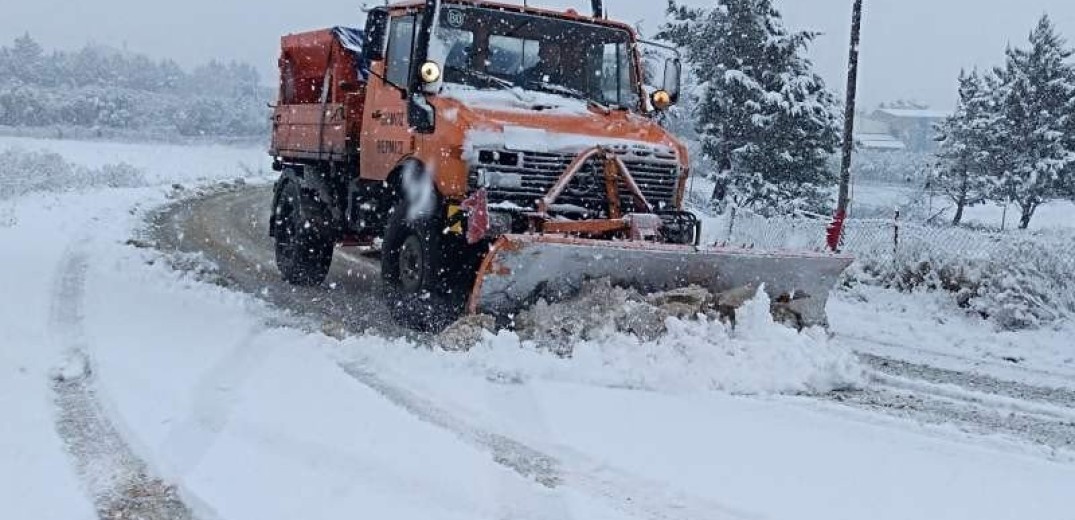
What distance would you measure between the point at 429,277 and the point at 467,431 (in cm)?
259

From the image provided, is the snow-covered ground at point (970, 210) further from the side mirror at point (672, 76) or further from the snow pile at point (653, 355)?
the snow pile at point (653, 355)

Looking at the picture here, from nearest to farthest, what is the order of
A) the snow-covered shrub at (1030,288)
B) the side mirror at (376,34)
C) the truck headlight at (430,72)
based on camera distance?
the truck headlight at (430,72) → the side mirror at (376,34) → the snow-covered shrub at (1030,288)

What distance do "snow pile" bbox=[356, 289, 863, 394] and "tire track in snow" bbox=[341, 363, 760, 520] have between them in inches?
36.1

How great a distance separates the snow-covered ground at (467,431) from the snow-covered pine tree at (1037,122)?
32136mm

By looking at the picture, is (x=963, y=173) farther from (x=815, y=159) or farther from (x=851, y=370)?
(x=851, y=370)

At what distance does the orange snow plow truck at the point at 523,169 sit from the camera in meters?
6.86

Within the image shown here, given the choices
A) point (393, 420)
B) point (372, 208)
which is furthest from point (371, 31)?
point (393, 420)

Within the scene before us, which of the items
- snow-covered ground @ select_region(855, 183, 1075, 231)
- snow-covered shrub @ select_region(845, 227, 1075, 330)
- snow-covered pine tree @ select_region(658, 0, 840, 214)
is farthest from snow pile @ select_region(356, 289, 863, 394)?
snow-covered ground @ select_region(855, 183, 1075, 231)

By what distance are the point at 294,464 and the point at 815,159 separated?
72.8 ft

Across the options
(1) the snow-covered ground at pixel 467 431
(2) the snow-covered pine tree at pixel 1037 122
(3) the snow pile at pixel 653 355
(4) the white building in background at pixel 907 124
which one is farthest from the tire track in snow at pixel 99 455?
(4) the white building in background at pixel 907 124

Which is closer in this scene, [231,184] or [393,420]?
[393,420]

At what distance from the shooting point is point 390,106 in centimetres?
832

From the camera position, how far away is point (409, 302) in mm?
7633

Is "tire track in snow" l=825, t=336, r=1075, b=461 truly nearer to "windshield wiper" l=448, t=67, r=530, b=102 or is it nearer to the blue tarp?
"windshield wiper" l=448, t=67, r=530, b=102
